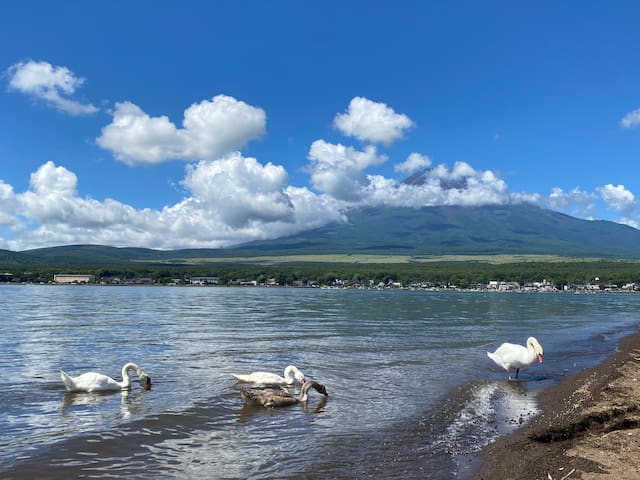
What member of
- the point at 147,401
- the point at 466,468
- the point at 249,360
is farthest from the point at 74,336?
the point at 466,468

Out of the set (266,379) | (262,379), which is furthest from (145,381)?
(266,379)

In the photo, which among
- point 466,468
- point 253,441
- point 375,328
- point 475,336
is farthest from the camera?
point 375,328

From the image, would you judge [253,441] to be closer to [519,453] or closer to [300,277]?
[519,453]

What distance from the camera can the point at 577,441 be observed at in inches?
387

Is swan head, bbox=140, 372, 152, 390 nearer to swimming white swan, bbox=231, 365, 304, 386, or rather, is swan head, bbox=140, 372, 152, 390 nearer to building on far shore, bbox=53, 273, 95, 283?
swimming white swan, bbox=231, 365, 304, 386

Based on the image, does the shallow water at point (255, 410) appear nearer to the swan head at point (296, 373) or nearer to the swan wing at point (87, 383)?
the swan wing at point (87, 383)

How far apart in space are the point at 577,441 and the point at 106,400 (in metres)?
11.5

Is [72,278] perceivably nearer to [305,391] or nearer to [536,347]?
[536,347]

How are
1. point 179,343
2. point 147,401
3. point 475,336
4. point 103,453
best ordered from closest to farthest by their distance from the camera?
point 103,453 → point 147,401 → point 179,343 → point 475,336

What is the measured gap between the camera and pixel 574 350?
27000 millimetres

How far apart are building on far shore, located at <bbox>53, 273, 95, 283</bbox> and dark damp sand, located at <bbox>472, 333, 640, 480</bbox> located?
19052 centimetres

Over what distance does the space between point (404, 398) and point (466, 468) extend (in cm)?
596

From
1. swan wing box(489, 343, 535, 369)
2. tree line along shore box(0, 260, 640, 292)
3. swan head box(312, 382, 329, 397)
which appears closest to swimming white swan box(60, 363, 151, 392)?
swan head box(312, 382, 329, 397)

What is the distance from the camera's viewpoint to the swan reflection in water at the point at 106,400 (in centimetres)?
1348
